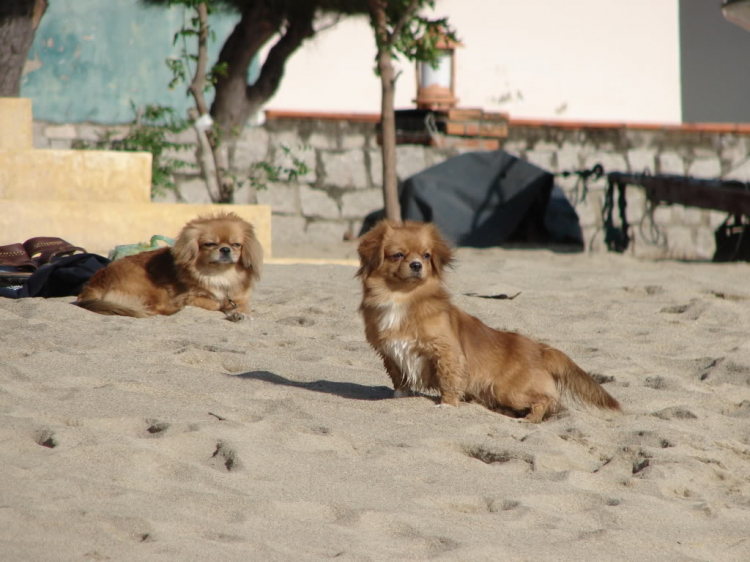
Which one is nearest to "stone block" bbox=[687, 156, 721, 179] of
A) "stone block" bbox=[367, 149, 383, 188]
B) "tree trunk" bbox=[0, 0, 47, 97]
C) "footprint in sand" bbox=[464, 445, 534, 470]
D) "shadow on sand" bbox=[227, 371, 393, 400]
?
"stone block" bbox=[367, 149, 383, 188]

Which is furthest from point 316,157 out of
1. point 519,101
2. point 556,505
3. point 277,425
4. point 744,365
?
point 556,505

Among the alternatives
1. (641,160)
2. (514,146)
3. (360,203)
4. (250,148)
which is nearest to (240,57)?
(250,148)

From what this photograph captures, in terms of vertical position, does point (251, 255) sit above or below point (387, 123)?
below

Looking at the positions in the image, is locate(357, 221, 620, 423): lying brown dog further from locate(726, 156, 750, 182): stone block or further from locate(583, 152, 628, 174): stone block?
locate(726, 156, 750, 182): stone block

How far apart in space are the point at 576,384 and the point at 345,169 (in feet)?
24.3

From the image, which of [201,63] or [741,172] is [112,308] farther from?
[741,172]

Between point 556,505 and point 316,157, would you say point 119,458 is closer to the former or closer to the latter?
point 556,505

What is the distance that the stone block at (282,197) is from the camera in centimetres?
1074

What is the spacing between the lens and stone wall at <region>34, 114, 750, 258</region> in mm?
10781

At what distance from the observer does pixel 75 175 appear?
8.14 meters

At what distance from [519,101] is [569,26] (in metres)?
1.66

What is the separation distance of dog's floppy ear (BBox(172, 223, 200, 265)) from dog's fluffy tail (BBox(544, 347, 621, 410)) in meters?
2.72

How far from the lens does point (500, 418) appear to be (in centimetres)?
376

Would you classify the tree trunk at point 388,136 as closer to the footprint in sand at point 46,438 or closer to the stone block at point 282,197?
the stone block at point 282,197
